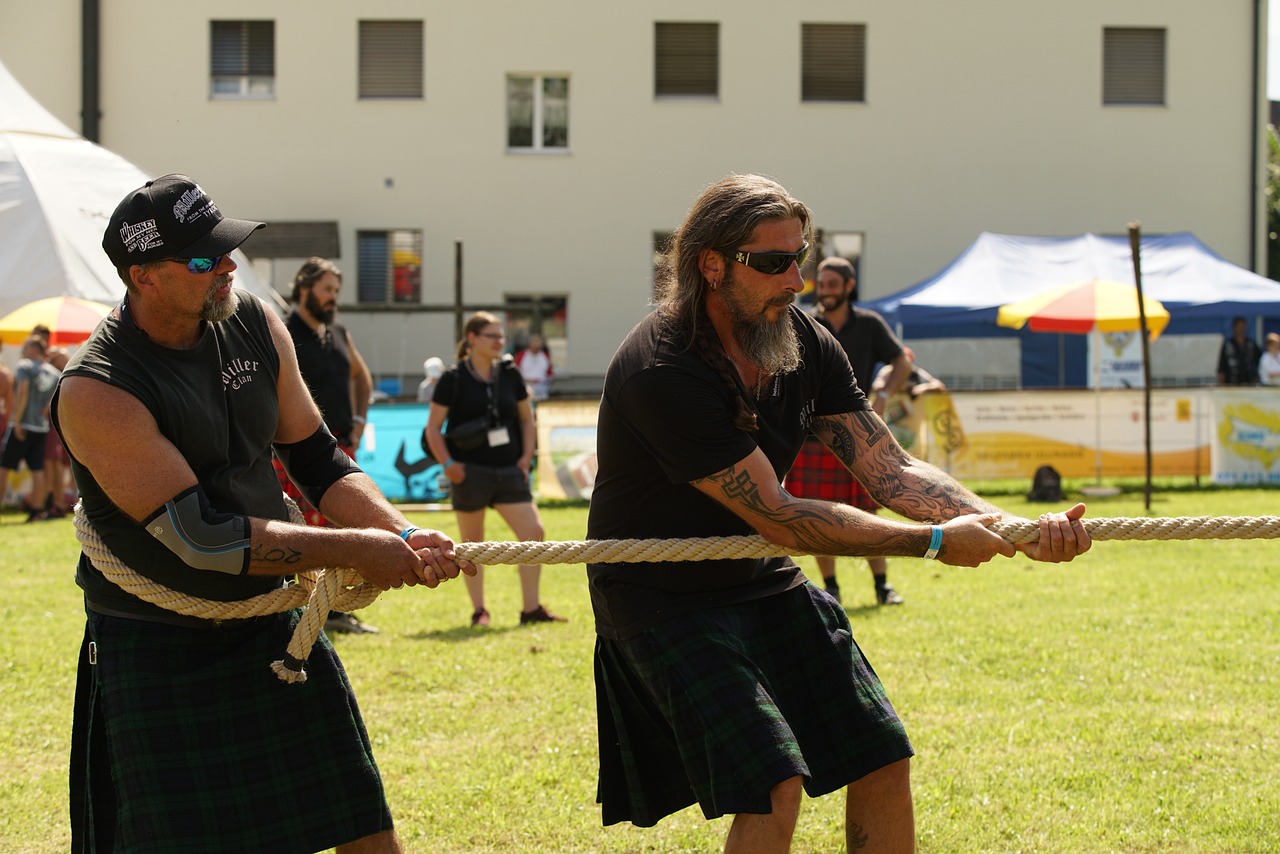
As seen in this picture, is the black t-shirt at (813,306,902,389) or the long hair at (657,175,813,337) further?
the black t-shirt at (813,306,902,389)

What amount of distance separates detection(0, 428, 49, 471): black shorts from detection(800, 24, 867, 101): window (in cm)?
1398

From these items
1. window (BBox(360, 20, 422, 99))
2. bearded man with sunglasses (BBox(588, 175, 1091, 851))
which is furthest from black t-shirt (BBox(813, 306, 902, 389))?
window (BBox(360, 20, 422, 99))

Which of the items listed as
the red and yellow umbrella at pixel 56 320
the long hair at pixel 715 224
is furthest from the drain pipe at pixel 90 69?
the long hair at pixel 715 224

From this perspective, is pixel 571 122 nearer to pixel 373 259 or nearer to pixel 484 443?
pixel 373 259

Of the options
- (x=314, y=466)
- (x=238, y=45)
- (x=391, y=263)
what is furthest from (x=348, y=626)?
(x=238, y=45)

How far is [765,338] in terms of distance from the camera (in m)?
3.13

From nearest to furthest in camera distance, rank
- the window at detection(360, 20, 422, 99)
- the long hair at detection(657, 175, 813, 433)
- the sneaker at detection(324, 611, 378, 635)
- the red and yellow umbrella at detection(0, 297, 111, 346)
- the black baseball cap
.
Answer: the black baseball cap, the long hair at detection(657, 175, 813, 433), the sneaker at detection(324, 611, 378, 635), the red and yellow umbrella at detection(0, 297, 111, 346), the window at detection(360, 20, 422, 99)

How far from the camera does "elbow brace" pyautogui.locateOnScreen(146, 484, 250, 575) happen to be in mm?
2773

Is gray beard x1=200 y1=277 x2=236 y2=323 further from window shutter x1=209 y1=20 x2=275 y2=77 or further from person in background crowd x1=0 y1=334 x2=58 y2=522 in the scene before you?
window shutter x1=209 y1=20 x2=275 y2=77

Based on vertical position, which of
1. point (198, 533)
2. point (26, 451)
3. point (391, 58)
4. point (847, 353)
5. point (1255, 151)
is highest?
point (391, 58)

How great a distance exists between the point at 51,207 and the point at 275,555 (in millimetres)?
14514

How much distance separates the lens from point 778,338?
123 inches

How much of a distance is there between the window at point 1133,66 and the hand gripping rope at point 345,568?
71.2 ft

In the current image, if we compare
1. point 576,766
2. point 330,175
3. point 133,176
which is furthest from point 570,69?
point 576,766
